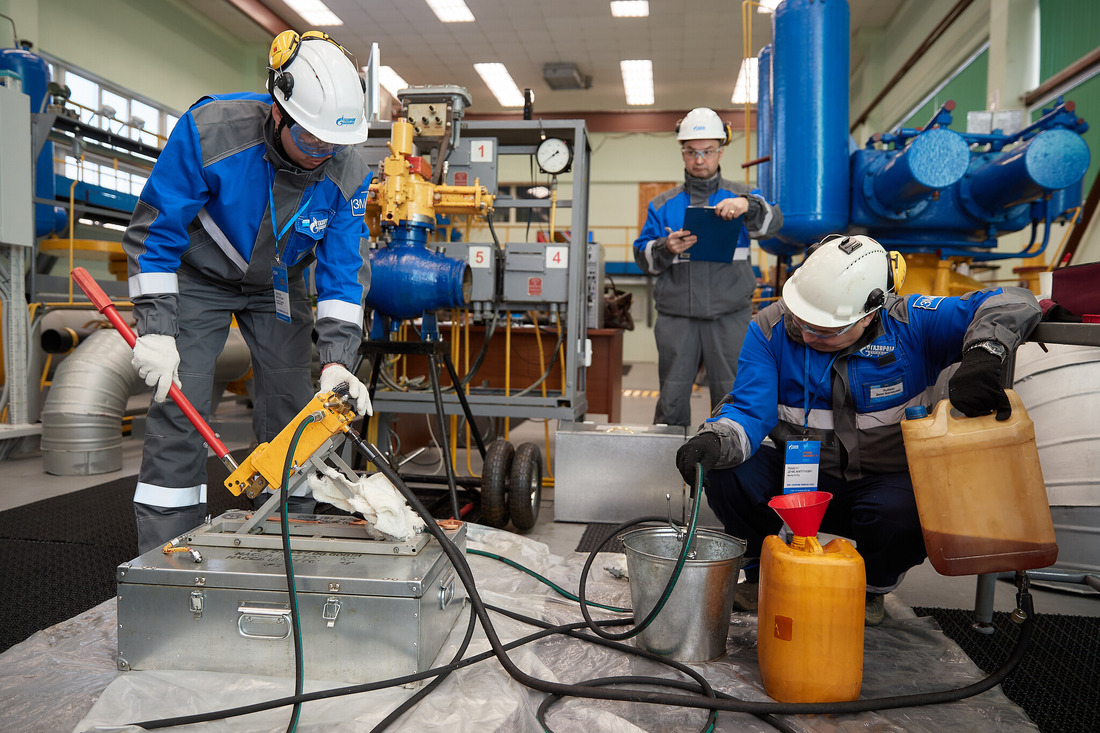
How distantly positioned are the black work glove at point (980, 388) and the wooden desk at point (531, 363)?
2147mm

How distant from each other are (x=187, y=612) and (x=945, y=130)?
3081 mm

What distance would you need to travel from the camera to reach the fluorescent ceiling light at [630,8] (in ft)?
26.7

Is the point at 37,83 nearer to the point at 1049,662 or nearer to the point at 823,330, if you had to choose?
the point at 823,330

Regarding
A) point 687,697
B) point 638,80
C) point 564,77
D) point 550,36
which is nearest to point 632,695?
point 687,697

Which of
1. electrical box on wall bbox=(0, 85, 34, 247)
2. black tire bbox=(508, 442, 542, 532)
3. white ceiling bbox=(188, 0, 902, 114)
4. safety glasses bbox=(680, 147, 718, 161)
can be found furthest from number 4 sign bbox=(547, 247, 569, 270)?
white ceiling bbox=(188, 0, 902, 114)

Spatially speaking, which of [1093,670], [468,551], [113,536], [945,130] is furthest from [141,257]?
[945,130]

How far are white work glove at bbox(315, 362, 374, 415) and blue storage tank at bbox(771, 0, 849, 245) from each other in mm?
2507

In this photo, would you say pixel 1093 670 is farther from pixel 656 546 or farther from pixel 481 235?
pixel 481 235

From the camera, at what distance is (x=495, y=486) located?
224 cm

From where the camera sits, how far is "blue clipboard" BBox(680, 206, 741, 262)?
244cm

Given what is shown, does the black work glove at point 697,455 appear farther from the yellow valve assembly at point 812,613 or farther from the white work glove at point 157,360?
the white work glove at point 157,360

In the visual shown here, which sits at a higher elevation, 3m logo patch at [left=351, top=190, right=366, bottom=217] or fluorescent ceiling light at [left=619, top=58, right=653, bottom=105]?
fluorescent ceiling light at [left=619, top=58, right=653, bottom=105]

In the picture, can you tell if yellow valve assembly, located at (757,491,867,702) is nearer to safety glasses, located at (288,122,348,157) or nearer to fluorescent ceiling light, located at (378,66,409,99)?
safety glasses, located at (288,122,348,157)

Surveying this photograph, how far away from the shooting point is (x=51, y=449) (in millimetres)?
3074
